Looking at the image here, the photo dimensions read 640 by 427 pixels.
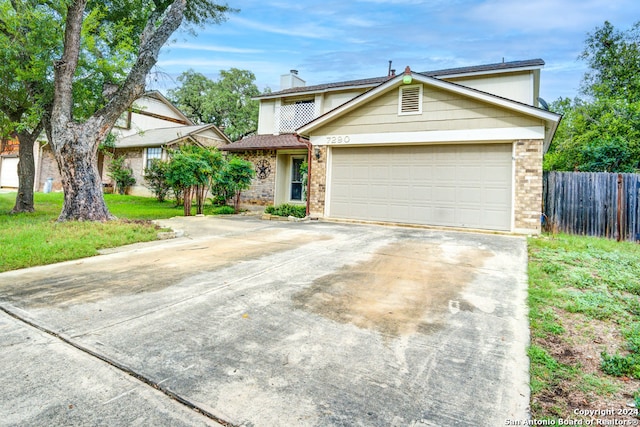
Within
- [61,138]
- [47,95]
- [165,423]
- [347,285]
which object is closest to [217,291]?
[347,285]

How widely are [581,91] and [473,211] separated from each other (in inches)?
765

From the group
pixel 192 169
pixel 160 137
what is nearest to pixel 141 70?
pixel 192 169

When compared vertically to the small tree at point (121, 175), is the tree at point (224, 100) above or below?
above

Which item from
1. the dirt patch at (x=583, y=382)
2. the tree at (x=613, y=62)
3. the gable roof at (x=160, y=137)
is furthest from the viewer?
the gable roof at (x=160, y=137)

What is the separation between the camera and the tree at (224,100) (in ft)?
104

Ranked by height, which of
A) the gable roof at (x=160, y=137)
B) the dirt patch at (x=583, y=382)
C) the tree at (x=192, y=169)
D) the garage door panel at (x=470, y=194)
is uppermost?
the gable roof at (x=160, y=137)

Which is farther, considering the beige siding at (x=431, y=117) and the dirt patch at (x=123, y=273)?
the beige siding at (x=431, y=117)

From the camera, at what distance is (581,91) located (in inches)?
880

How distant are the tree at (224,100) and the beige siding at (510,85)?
74.7 ft

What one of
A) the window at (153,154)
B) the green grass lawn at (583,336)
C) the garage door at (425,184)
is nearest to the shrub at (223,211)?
the garage door at (425,184)

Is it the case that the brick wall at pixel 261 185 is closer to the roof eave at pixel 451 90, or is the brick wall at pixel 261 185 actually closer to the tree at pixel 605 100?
the roof eave at pixel 451 90

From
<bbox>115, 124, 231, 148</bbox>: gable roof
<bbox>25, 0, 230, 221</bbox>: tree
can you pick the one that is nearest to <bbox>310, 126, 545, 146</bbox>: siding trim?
<bbox>25, 0, 230, 221</bbox>: tree

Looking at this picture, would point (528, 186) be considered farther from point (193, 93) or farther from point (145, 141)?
point (193, 93)

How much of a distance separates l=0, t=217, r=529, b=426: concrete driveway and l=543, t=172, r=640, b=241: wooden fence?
547 cm
